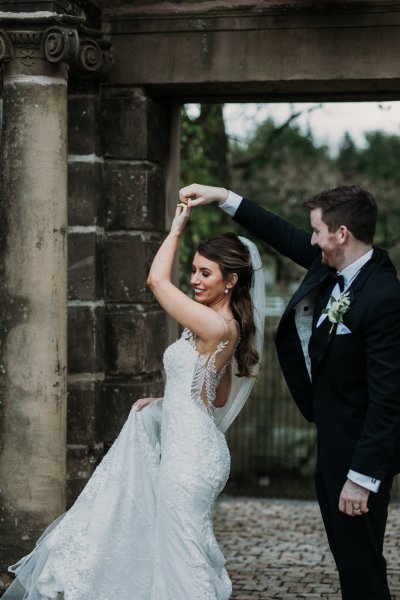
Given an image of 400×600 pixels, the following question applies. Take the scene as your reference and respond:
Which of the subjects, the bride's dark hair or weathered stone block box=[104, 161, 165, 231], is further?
weathered stone block box=[104, 161, 165, 231]

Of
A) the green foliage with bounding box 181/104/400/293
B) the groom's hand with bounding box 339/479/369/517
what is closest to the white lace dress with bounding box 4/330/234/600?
the groom's hand with bounding box 339/479/369/517

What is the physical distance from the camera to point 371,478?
4.06m

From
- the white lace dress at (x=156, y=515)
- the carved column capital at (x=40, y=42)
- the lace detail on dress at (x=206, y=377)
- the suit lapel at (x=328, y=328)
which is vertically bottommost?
the white lace dress at (x=156, y=515)

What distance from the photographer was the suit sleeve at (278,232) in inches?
192

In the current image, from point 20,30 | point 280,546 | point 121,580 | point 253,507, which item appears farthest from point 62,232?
point 253,507

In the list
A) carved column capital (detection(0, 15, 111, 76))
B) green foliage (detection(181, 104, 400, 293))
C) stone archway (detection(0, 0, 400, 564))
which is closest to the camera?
carved column capital (detection(0, 15, 111, 76))

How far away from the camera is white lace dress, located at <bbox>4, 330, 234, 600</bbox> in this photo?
15.0ft

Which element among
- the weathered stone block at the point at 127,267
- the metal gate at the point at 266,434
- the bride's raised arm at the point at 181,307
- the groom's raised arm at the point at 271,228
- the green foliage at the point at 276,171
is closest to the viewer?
the bride's raised arm at the point at 181,307

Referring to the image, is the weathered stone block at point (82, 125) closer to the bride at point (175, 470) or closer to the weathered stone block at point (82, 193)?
the weathered stone block at point (82, 193)

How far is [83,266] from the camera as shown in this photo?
5.79m

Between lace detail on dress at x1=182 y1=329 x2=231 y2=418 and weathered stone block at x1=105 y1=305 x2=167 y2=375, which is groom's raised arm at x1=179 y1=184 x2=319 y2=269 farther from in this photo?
weathered stone block at x1=105 y1=305 x2=167 y2=375

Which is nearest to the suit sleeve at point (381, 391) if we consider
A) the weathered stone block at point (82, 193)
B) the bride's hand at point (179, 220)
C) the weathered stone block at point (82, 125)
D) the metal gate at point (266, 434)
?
the bride's hand at point (179, 220)

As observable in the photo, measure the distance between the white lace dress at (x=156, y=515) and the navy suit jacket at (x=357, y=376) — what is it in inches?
15.5

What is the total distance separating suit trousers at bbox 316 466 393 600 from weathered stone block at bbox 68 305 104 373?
1.95m
